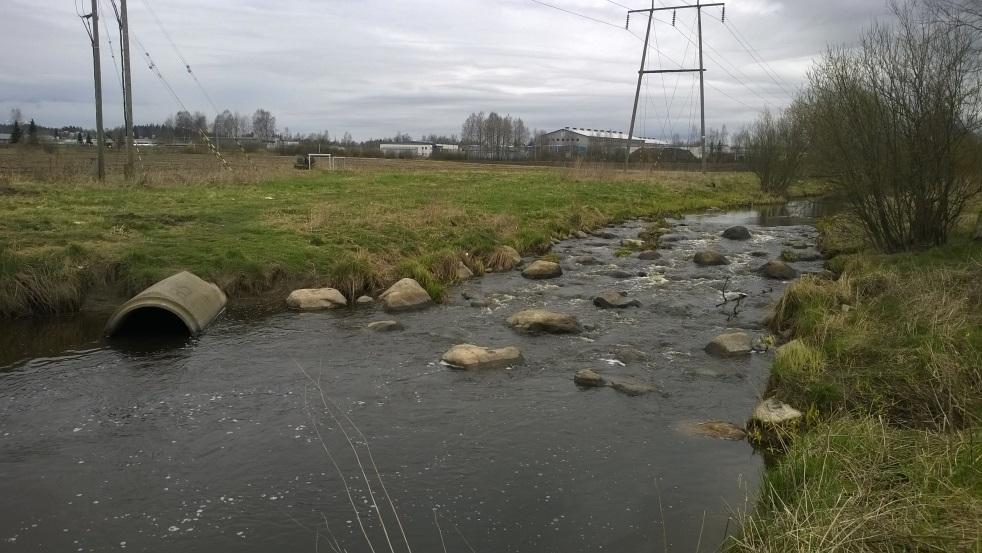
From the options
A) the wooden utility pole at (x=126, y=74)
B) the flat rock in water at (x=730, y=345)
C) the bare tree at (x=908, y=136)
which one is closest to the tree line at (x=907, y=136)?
the bare tree at (x=908, y=136)

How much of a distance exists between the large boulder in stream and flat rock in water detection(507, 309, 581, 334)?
2.37 meters

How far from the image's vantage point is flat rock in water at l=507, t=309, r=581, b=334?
12.5 m

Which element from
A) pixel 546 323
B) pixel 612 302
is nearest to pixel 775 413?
pixel 546 323

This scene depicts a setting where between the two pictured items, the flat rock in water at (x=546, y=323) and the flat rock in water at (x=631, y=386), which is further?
the flat rock in water at (x=546, y=323)

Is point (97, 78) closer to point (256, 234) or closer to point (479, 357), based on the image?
point (256, 234)

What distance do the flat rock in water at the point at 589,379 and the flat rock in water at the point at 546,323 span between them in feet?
8.45

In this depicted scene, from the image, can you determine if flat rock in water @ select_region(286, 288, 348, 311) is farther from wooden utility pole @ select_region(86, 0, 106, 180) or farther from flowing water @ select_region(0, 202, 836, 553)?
wooden utility pole @ select_region(86, 0, 106, 180)

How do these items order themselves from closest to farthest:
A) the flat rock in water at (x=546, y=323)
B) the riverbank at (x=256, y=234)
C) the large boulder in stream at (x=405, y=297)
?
the flat rock in water at (x=546, y=323)
the riverbank at (x=256, y=234)
the large boulder in stream at (x=405, y=297)

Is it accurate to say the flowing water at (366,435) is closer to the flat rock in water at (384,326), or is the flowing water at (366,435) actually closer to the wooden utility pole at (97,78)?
the flat rock in water at (384,326)

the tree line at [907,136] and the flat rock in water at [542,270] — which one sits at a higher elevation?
the tree line at [907,136]

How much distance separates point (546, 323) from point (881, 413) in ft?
19.6

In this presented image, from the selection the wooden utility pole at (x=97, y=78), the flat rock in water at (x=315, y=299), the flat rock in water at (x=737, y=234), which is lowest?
the flat rock in water at (x=315, y=299)

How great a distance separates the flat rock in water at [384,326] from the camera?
40.5ft

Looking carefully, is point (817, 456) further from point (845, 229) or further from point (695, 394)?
point (845, 229)
